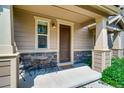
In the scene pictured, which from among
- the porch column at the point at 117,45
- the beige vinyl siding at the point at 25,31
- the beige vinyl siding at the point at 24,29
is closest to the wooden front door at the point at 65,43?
the beige vinyl siding at the point at 25,31

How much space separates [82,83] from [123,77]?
1567mm

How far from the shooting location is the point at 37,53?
550 centimetres

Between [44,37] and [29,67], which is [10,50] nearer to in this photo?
[29,67]

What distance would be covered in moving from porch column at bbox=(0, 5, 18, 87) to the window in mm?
3138

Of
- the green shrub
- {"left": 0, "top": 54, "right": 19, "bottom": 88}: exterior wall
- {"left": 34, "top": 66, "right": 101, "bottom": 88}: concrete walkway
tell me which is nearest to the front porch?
the green shrub

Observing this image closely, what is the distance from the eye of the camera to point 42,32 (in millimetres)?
5723

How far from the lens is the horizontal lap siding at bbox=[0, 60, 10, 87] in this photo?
2.33 meters

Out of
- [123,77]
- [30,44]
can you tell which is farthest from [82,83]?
[30,44]

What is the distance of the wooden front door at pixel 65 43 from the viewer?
6715 millimetres

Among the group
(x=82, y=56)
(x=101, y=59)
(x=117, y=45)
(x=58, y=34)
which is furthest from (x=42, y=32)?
(x=117, y=45)

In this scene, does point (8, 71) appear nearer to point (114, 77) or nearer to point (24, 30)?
point (24, 30)

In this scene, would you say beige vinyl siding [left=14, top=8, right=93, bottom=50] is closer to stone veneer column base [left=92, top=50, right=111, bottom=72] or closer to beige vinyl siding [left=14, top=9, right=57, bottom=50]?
beige vinyl siding [left=14, top=9, right=57, bottom=50]

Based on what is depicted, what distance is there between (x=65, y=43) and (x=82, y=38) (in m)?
1.43

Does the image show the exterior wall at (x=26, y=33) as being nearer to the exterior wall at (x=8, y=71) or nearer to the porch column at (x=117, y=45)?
the exterior wall at (x=8, y=71)
